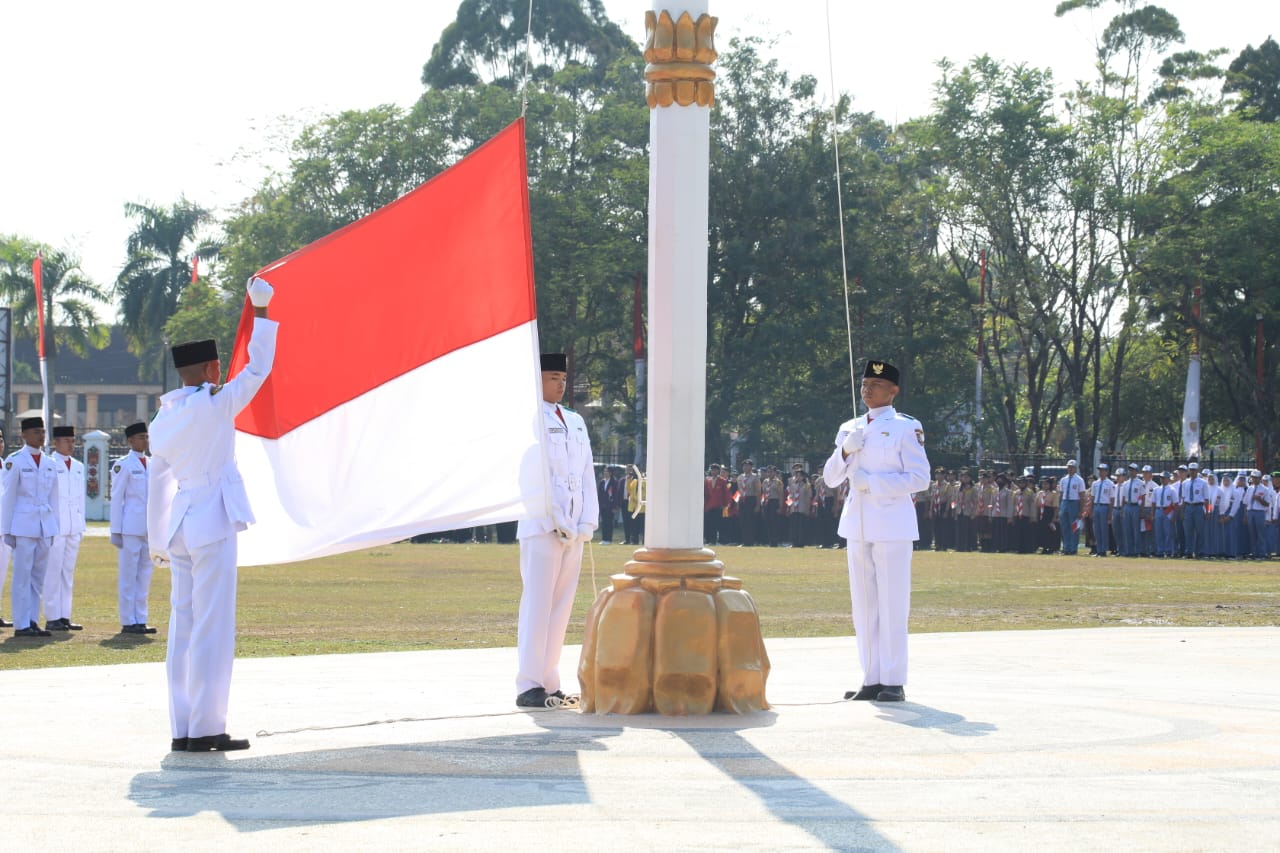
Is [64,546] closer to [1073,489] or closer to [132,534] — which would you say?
[132,534]

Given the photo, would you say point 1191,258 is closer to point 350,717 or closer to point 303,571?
point 303,571

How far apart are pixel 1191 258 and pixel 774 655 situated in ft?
122

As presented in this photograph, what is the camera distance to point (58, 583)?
1728 cm

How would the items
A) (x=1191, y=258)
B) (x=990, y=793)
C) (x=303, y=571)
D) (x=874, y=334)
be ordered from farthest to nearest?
(x=874, y=334)
(x=1191, y=258)
(x=303, y=571)
(x=990, y=793)

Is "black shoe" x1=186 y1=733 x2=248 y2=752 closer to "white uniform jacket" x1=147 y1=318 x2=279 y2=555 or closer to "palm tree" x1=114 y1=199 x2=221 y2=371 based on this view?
"white uniform jacket" x1=147 y1=318 x2=279 y2=555

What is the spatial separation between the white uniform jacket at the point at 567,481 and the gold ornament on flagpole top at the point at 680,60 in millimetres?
1924

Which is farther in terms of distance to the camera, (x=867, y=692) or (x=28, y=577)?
(x=28, y=577)

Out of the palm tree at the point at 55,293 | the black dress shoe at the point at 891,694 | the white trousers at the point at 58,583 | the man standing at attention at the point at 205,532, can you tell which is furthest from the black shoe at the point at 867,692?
the palm tree at the point at 55,293

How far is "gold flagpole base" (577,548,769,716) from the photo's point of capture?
9273mm

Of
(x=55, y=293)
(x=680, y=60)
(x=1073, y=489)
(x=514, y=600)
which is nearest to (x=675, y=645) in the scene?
(x=680, y=60)

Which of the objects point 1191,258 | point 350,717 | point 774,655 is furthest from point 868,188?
point 350,717

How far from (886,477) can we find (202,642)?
433 centimetres

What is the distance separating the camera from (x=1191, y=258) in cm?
4700

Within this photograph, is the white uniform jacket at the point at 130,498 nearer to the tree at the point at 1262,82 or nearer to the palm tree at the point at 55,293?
the tree at the point at 1262,82
